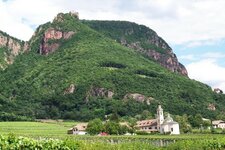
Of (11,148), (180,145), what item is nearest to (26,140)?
(11,148)

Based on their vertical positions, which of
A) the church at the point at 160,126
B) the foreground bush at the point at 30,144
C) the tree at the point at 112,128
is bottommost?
the foreground bush at the point at 30,144

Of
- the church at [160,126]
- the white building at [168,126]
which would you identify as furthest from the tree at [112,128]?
the church at [160,126]

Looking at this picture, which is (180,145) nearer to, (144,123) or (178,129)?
→ (178,129)

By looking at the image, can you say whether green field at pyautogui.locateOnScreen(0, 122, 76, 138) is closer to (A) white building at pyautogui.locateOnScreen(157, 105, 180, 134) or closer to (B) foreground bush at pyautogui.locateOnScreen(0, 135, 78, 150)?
(A) white building at pyautogui.locateOnScreen(157, 105, 180, 134)

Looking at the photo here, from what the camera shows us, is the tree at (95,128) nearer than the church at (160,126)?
Yes

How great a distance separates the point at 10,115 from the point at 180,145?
140 metres

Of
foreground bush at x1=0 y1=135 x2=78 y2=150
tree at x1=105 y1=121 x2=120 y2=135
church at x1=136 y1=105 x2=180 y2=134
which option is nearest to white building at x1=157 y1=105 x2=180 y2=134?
church at x1=136 y1=105 x2=180 y2=134

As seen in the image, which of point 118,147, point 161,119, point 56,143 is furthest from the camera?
point 161,119

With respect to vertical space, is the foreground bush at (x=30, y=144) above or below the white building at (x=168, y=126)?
below

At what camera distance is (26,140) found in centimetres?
3534

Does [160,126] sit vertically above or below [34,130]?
above

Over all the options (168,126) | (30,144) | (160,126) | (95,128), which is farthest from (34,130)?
(30,144)

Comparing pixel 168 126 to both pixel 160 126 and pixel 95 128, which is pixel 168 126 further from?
pixel 95 128

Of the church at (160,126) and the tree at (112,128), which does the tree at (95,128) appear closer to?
the tree at (112,128)
